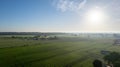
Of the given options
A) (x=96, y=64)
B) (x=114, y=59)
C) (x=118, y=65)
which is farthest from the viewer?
(x=114, y=59)

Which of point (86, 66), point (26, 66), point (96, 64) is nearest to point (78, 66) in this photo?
point (86, 66)

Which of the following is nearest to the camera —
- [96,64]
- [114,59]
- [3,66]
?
[96,64]

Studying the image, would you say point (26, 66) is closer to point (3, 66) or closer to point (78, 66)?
point (3, 66)

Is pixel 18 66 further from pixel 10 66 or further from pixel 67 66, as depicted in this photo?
pixel 67 66

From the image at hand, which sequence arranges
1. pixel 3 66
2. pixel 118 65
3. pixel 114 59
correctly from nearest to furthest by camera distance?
pixel 118 65 < pixel 114 59 < pixel 3 66

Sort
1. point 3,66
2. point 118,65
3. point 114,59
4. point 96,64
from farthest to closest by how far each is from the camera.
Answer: point 3,66 → point 114,59 → point 118,65 → point 96,64

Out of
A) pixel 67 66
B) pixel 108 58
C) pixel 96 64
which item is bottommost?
pixel 67 66

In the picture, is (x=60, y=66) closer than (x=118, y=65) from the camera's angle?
No

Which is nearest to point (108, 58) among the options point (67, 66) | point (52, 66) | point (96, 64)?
point (67, 66)

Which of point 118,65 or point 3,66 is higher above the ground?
point 118,65
